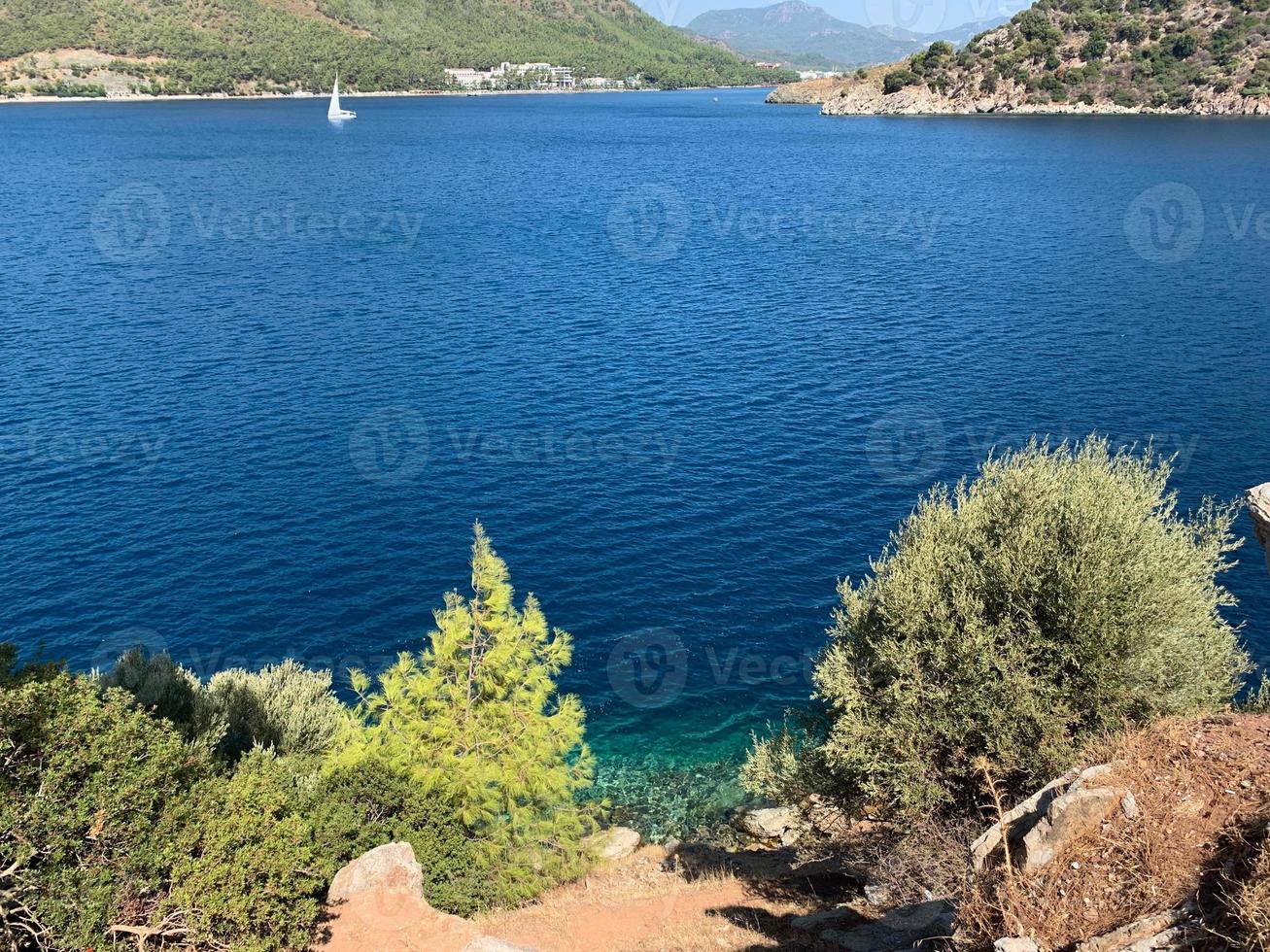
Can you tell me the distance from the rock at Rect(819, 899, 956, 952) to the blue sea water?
17.9m

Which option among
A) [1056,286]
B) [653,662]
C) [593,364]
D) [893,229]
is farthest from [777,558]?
[893,229]

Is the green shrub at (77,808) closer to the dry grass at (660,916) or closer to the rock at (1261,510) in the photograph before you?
the dry grass at (660,916)

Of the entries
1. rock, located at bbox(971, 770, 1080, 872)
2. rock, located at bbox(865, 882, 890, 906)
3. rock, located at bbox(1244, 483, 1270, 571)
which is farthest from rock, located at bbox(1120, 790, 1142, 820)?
rock, located at bbox(865, 882, 890, 906)

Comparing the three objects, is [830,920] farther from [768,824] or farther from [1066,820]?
[768,824]

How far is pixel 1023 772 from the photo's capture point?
74.0ft

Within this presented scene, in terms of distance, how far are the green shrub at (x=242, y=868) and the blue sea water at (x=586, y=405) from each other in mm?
20379

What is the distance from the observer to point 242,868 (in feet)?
60.3

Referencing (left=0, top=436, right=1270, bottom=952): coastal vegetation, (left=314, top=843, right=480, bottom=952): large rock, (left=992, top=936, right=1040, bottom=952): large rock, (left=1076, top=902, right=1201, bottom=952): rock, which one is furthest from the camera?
(left=314, top=843, right=480, bottom=952): large rock

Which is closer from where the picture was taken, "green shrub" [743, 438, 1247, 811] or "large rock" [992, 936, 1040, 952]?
"large rock" [992, 936, 1040, 952]

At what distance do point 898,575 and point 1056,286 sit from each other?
79.4m

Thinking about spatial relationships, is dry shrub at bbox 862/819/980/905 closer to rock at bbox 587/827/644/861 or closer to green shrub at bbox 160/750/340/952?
rock at bbox 587/827/644/861

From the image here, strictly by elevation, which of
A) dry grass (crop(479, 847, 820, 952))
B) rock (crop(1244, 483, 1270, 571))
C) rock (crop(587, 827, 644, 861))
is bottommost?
rock (crop(587, 827, 644, 861))

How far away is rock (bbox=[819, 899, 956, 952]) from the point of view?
19.0 meters

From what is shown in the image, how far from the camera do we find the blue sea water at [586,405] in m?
45.1
